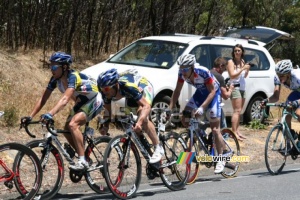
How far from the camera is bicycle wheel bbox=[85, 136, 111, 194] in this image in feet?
30.9

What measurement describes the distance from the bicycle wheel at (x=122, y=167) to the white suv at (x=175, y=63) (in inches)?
129

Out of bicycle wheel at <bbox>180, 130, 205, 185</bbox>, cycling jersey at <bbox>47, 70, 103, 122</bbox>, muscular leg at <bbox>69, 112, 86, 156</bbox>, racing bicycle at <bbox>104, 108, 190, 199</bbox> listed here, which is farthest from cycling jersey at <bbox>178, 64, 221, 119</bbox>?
muscular leg at <bbox>69, 112, 86, 156</bbox>

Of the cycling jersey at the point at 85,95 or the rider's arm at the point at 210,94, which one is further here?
the rider's arm at the point at 210,94

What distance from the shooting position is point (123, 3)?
20000mm

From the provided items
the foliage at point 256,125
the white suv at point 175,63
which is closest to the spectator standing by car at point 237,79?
the white suv at point 175,63

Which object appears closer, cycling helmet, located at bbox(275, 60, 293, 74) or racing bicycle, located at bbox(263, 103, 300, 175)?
cycling helmet, located at bbox(275, 60, 293, 74)

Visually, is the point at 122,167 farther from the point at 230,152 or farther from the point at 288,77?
the point at 288,77

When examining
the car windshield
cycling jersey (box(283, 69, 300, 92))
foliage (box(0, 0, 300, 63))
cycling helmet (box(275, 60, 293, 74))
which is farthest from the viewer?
foliage (box(0, 0, 300, 63))

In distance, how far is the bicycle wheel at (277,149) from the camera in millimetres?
11766

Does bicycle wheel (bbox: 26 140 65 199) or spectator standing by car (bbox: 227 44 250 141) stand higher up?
spectator standing by car (bbox: 227 44 250 141)

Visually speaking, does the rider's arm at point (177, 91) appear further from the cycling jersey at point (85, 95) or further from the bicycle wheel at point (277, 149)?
the bicycle wheel at point (277, 149)

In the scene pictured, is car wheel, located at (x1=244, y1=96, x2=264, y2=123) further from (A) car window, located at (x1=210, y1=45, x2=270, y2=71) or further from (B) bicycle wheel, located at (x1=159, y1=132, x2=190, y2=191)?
(B) bicycle wheel, located at (x1=159, y1=132, x2=190, y2=191)

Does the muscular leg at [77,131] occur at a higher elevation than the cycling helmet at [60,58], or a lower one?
lower

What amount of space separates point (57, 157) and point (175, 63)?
5.79m
